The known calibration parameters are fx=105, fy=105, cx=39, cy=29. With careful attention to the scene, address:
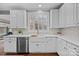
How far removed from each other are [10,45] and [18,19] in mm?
1142

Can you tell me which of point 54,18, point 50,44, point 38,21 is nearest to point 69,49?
point 50,44

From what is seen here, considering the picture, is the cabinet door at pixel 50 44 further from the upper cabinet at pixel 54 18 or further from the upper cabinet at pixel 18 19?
the upper cabinet at pixel 18 19

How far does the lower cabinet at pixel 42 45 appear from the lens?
3.67 m

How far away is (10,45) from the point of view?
3.63 metres

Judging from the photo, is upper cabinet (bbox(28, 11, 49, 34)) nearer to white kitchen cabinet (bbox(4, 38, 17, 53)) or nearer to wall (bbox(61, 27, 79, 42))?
white kitchen cabinet (bbox(4, 38, 17, 53))

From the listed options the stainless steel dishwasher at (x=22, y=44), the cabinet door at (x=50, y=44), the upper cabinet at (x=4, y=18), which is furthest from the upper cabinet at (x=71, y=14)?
the upper cabinet at (x=4, y=18)

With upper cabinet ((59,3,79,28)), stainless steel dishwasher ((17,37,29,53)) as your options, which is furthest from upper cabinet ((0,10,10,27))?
upper cabinet ((59,3,79,28))

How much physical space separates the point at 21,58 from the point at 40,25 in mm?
3845

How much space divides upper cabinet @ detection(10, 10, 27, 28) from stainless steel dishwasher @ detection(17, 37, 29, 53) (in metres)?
0.71

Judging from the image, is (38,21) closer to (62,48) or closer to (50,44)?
(50,44)

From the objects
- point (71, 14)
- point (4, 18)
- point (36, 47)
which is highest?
point (4, 18)

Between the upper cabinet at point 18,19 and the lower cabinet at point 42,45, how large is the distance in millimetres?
890

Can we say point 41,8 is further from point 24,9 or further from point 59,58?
point 59,58

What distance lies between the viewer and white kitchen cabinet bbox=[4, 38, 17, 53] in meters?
3.62
